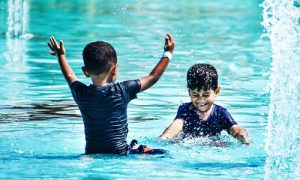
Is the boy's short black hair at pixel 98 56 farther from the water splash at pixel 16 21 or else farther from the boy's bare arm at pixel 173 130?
the water splash at pixel 16 21

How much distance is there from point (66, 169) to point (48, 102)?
3474 millimetres

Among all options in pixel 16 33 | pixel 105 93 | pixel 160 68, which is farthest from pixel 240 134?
pixel 16 33

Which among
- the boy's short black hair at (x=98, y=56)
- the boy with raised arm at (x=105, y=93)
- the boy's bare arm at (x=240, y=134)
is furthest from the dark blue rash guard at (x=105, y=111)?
the boy's bare arm at (x=240, y=134)

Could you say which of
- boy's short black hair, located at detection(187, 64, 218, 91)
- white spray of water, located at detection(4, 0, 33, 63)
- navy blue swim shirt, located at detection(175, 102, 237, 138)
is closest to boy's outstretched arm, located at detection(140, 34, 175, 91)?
boy's short black hair, located at detection(187, 64, 218, 91)

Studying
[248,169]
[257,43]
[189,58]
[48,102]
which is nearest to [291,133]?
[248,169]

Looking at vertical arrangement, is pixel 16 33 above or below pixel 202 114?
above

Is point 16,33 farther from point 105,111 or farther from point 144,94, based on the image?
point 105,111

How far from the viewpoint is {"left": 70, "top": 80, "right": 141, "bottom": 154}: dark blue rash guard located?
24.3 ft

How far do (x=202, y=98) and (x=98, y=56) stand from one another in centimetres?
137

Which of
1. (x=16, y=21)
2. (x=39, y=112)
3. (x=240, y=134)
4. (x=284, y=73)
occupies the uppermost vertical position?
(x=16, y=21)

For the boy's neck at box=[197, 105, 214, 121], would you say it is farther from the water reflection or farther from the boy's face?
the water reflection

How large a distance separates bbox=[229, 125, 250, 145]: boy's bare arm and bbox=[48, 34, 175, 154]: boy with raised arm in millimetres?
1177

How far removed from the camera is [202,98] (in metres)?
8.28

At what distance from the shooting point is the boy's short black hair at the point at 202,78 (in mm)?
8172
